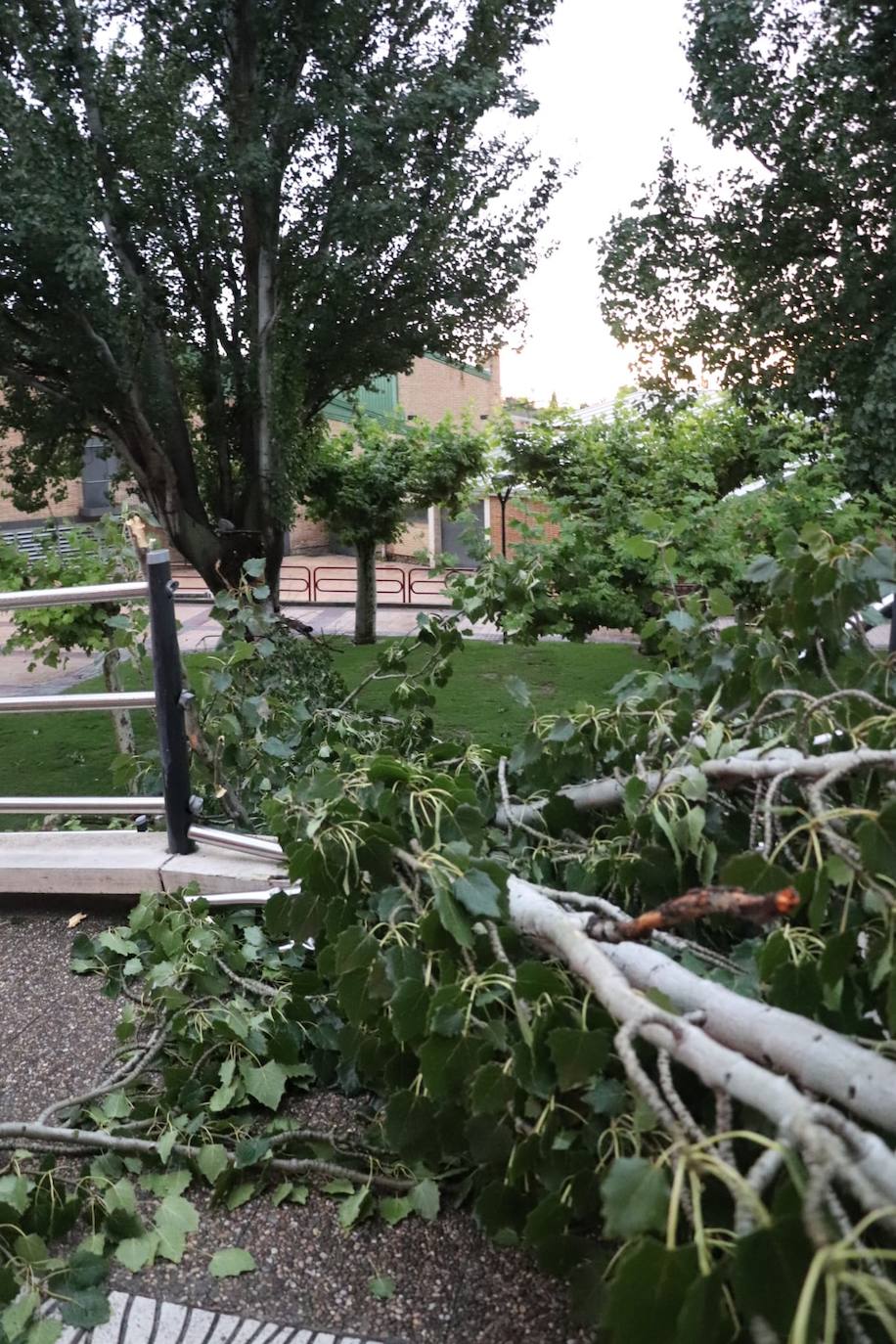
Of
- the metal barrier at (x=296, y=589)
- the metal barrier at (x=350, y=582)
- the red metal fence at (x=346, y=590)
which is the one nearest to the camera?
the red metal fence at (x=346, y=590)

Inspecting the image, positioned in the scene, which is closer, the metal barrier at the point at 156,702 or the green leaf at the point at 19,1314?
the green leaf at the point at 19,1314

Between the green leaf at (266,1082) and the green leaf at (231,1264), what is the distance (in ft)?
1.10

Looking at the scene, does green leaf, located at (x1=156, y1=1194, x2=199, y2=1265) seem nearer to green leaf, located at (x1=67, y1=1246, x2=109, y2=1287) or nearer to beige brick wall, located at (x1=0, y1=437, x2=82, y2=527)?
green leaf, located at (x1=67, y1=1246, x2=109, y2=1287)

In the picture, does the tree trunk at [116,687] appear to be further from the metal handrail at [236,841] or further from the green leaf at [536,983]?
the green leaf at [536,983]

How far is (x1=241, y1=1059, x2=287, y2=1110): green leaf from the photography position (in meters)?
2.05

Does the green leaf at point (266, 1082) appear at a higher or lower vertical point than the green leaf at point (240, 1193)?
higher

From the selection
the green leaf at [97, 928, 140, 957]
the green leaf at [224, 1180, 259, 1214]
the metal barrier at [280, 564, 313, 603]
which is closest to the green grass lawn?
the green leaf at [97, 928, 140, 957]

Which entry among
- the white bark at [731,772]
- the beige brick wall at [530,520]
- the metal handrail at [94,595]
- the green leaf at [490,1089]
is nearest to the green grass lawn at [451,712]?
the beige brick wall at [530,520]

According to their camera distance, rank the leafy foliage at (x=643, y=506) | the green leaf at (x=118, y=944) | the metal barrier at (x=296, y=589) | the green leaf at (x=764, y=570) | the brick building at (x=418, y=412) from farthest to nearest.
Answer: the brick building at (x=418, y=412) < the metal barrier at (x=296, y=589) < the leafy foliage at (x=643, y=506) < the green leaf at (x=118, y=944) < the green leaf at (x=764, y=570)

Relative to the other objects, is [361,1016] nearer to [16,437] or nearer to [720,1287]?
[720,1287]

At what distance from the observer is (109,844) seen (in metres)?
3.00

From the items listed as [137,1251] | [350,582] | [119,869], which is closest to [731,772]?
[137,1251]

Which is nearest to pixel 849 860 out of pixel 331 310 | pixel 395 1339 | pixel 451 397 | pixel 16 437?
pixel 395 1339

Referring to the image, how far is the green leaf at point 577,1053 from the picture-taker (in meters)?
1.17
